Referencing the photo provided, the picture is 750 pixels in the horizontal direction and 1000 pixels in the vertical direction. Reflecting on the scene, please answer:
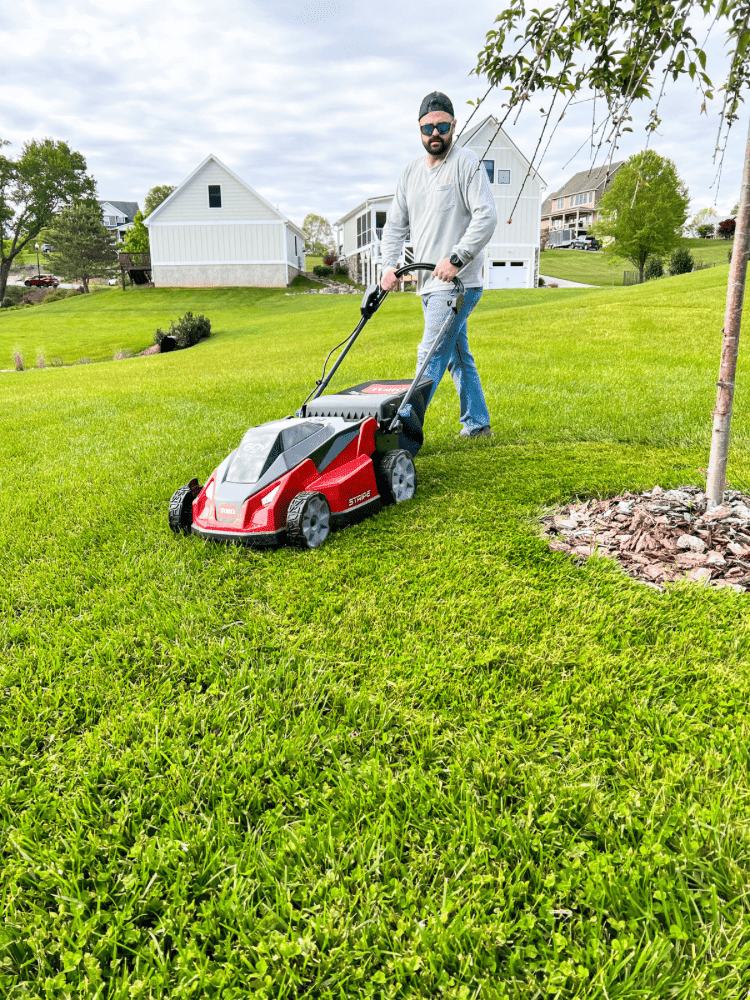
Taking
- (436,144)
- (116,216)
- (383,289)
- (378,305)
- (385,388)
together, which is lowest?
(385,388)

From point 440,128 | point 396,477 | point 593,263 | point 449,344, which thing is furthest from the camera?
point 593,263

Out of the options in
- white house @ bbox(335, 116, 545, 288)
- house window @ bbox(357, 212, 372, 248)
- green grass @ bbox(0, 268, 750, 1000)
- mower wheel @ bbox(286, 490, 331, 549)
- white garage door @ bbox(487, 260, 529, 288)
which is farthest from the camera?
house window @ bbox(357, 212, 372, 248)

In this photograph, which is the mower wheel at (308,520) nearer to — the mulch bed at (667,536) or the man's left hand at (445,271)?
the mulch bed at (667,536)

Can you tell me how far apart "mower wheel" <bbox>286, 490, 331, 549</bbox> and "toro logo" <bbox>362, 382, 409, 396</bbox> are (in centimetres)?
133

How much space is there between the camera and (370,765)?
1.98m

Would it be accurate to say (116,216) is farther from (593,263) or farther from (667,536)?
(667,536)

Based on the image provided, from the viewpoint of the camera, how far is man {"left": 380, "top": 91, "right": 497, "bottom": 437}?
14.8 feet

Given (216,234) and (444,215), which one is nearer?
(444,215)

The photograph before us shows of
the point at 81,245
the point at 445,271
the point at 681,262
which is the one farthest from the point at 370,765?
the point at 81,245

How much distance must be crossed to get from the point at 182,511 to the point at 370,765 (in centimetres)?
223

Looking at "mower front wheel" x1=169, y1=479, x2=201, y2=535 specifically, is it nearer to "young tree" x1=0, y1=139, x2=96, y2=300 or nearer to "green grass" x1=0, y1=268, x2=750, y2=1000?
"green grass" x1=0, y1=268, x2=750, y2=1000

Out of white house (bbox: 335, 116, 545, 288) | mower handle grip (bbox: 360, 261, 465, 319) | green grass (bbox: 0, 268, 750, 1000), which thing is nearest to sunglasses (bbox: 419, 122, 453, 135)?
mower handle grip (bbox: 360, 261, 465, 319)

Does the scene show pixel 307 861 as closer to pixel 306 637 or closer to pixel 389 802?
pixel 389 802

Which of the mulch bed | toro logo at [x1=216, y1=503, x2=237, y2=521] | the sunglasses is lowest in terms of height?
the mulch bed
